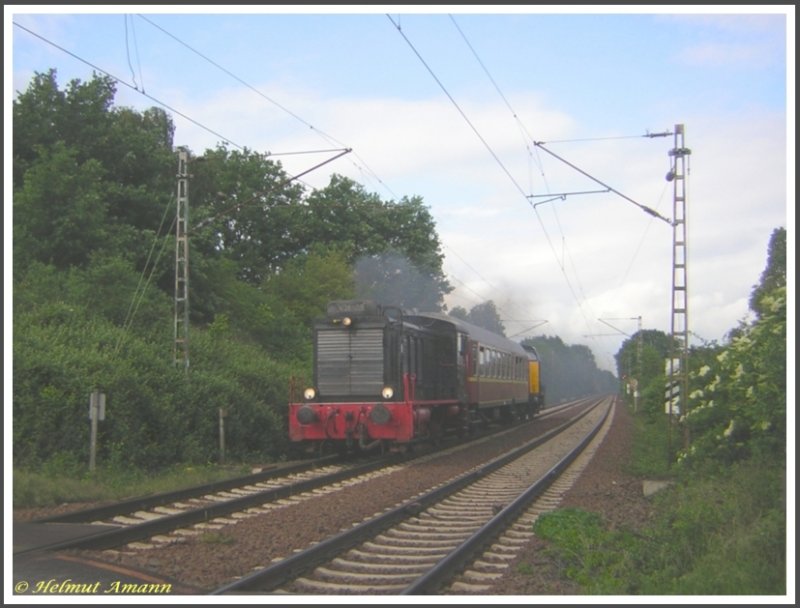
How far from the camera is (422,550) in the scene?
32.2ft

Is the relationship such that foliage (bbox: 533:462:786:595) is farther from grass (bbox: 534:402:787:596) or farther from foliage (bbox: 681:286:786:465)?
foliage (bbox: 681:286:786:465)

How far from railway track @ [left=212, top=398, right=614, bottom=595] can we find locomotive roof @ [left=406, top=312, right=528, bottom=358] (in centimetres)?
987

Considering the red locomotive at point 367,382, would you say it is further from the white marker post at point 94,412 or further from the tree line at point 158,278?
the white marker post at point 94,412

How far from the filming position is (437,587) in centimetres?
813

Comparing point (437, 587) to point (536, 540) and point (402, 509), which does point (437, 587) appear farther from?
point (402, 509)

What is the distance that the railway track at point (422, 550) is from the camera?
8117 mm

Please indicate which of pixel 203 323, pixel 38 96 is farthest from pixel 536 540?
pixel 38 96

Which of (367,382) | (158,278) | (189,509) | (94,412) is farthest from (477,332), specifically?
(189,509)

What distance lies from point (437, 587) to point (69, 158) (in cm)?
2184

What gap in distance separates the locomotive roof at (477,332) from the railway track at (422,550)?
32.4 ft

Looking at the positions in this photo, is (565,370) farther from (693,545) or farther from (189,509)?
(693,545)

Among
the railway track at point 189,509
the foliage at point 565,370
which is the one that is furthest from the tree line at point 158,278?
the foliage at point 565,370

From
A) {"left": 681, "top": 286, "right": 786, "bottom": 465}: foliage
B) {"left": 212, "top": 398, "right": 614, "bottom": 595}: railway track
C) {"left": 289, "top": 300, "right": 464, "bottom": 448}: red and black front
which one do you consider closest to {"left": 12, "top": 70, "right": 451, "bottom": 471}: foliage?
{"left": 289, "top": 300, "right": 464, "bottom": 448}: red and black front

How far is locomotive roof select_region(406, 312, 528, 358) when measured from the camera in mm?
25391
